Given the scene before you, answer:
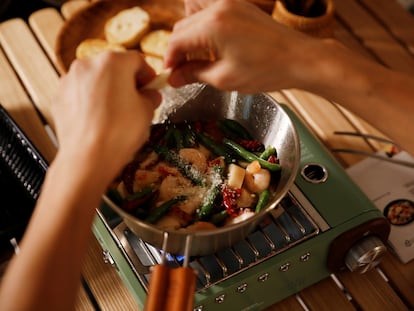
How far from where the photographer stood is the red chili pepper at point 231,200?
821 mm

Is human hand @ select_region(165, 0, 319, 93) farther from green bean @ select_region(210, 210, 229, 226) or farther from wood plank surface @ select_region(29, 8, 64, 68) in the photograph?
wood plank surface @ select_region(29, 8, 64, 68)

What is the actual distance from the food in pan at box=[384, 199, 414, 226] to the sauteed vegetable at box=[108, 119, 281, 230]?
0.29 meters

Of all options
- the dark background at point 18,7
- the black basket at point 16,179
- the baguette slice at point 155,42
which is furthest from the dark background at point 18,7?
the black basket at point 16,179

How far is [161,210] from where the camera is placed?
0.81 m

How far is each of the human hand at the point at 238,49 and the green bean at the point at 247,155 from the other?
156 mm

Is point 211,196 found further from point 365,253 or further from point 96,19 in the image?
point 96,19

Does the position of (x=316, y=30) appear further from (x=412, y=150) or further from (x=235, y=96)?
(x=412, y=150)

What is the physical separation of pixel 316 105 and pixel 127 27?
1.46ft

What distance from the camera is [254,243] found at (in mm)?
863

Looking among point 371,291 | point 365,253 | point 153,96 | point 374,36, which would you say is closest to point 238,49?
point 153,96

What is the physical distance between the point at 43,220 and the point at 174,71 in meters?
0.27

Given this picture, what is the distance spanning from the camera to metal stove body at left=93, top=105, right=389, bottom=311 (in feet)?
2.74

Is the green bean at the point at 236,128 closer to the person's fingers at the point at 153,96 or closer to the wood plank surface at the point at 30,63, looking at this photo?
the person's fingers at the point at 153,96

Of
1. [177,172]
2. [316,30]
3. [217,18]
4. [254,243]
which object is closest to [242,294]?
[254,243]
